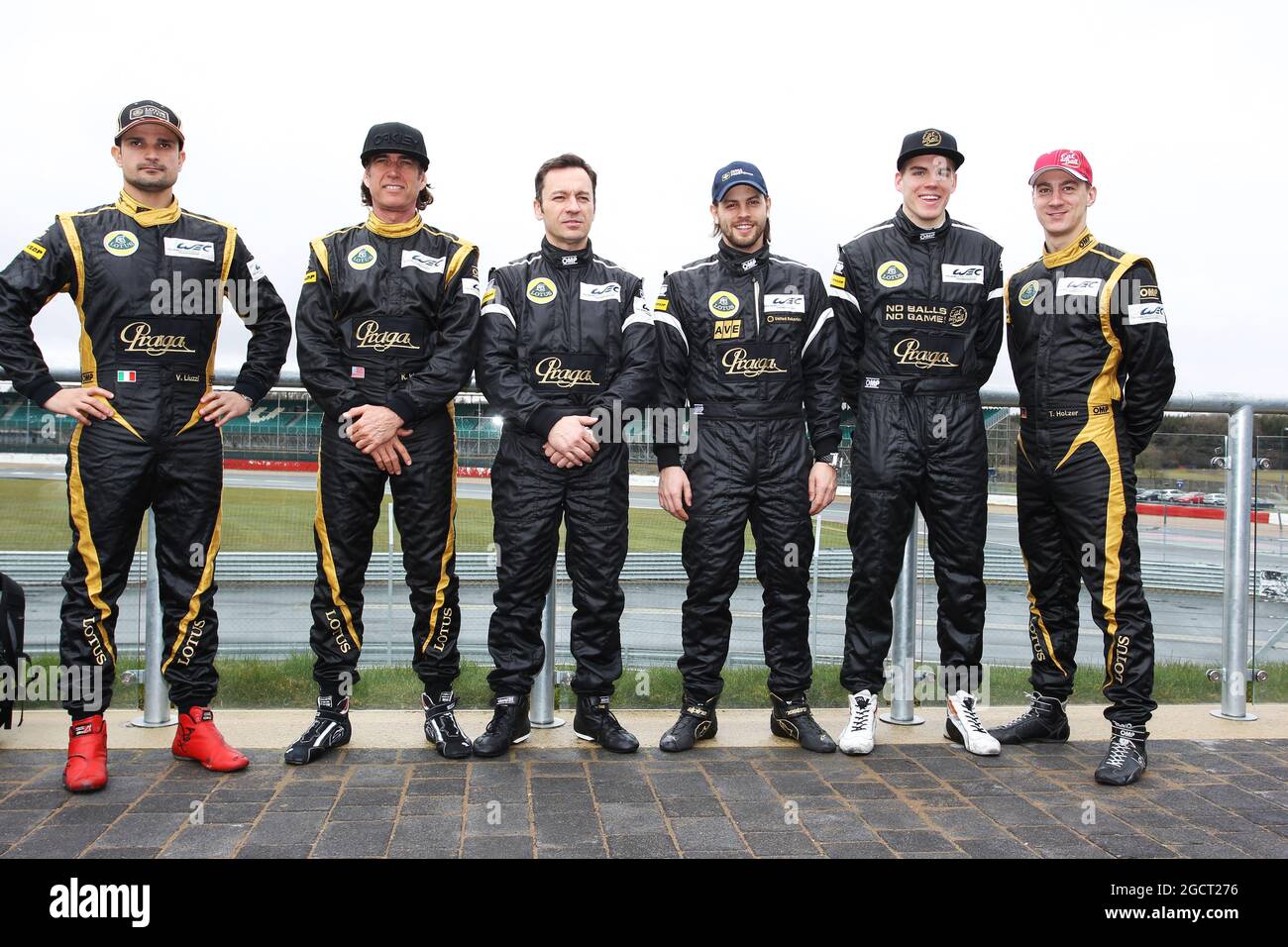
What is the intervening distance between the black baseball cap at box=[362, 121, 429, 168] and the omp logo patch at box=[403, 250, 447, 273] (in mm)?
405

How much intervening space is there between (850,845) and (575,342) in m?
2.25

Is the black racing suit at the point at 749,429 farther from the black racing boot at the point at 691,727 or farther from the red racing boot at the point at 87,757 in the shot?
the red racing boot at the point at 87,757

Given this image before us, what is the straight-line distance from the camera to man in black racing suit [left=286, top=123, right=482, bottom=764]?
3.90 metres

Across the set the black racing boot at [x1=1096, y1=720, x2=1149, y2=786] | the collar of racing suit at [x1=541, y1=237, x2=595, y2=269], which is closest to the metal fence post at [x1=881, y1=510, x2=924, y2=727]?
the black racing boot at [x1=1096, y1=720, x2=1149, y2=786]

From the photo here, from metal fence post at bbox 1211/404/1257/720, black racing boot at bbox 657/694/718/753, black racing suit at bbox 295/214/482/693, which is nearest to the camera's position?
black racing suit at bbox 295/214/482/693

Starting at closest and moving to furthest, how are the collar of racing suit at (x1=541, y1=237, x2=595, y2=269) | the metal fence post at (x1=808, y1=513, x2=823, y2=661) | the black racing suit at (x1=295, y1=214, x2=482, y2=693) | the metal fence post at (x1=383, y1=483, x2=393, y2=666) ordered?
the black racing suit at (x1=295, y1=214, x2=482, y2=693) → the collar of racing suit at (x1=541, y1=237, x2=595, y2=269) → the metal fence post at (x1=383, y1=483, x2=393, y2=666) → the metal fence post at (x1=808, y1=513, x2=823, y2=661)

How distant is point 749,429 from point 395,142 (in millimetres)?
1922

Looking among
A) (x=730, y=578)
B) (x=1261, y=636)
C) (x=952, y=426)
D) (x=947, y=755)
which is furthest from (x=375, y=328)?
(x=1261, y=636)

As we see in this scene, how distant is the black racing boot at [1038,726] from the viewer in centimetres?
430

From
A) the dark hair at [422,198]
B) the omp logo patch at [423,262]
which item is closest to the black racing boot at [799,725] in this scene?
the omp logo patch at [423,262]

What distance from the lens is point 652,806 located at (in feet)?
10.9

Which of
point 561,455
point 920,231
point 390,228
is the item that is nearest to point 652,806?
point 561,455

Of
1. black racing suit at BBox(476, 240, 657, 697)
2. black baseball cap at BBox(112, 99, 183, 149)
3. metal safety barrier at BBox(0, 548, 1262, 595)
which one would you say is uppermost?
black baseball cap at BBox(112, 99, 183, 149)

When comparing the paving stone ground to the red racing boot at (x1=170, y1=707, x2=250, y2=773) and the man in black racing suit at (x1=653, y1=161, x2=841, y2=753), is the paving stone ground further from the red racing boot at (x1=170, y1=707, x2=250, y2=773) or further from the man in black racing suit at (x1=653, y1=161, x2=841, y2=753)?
the man in black racing suit at (x1=653, y1=161, x2=841, y2=753)
